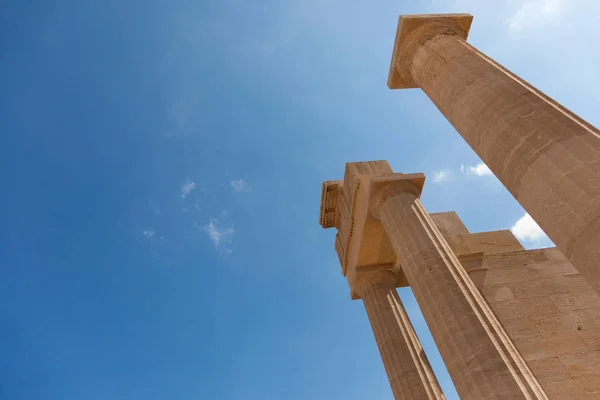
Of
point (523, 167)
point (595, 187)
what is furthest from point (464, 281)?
point (595, 187)

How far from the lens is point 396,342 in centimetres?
1841

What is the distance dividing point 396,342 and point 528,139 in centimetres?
1034

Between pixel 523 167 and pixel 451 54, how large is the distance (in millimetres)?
7180

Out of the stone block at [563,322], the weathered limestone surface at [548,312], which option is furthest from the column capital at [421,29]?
the stone block at [563,322]

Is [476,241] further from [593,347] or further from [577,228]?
[577,228]

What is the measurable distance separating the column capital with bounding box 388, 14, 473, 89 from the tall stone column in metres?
0.88

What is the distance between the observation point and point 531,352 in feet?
54.2

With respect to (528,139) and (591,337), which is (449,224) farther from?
(528,139)

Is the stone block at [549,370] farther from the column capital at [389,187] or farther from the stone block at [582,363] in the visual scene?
the column capital at [389,187]

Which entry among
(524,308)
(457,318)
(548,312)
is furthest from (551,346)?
(457,318)

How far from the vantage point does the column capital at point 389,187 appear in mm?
19000

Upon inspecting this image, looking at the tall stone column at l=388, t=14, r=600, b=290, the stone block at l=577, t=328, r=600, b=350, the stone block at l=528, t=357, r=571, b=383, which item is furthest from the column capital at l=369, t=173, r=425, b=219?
the stone block at l=577, t=328, r=600, b=350

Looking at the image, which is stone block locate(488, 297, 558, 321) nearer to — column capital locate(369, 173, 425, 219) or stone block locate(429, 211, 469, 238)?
stone block locate(429, 211, 469, 238)

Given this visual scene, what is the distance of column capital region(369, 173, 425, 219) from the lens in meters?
19.0
